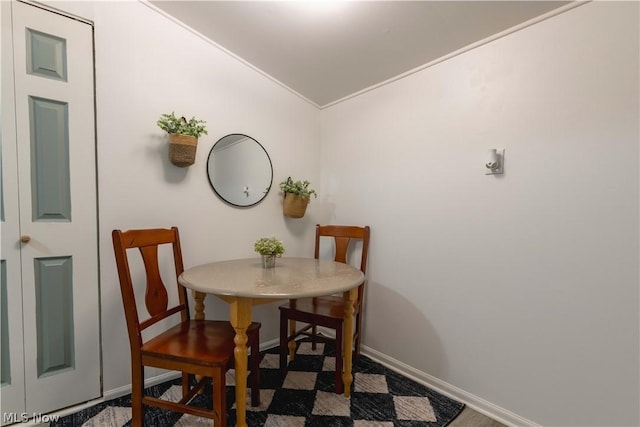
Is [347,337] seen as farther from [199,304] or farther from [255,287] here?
[199,304]

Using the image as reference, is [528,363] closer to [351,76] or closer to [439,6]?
[439,6]

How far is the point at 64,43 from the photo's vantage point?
1563mm

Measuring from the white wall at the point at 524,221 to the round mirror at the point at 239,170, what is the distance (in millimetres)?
949

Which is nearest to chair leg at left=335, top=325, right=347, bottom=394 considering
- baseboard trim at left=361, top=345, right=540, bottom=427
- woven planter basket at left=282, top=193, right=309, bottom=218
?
baseboard trim at left=361, top=345, right=540, bottom=427

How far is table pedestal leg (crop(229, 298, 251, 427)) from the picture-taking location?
1331 millimetres

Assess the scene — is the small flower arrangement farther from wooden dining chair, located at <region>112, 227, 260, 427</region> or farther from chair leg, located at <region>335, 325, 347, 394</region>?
chair leg, located at <region>335, 325, 347, 394</region>

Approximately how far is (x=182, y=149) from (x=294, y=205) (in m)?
0.94

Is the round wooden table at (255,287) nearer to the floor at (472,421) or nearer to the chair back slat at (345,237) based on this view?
the chair back slat at (345,237)

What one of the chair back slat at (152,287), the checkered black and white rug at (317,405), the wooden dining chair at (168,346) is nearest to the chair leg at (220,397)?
the wooden dining chair at (168,346)

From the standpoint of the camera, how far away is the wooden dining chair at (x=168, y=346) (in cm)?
129

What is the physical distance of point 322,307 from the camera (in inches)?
78.4

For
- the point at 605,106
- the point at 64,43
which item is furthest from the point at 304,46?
the point at 605,106

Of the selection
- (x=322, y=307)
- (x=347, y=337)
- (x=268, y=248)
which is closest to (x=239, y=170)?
(x=268, y=248)

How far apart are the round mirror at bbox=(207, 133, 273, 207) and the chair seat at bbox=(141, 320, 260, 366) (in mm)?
944
